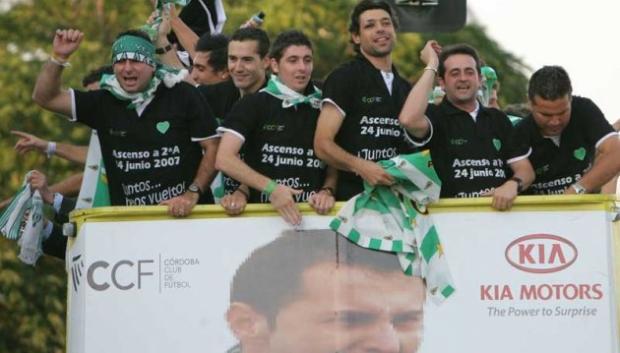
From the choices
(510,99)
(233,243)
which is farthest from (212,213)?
(510,99)

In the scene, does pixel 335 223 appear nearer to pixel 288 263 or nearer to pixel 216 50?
pixel 288 263

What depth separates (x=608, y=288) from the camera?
8.75 meters

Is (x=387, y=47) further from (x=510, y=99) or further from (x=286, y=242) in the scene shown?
(x=510, y=99)

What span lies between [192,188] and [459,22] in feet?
9.69

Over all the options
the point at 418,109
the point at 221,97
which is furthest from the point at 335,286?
the point at 221,97

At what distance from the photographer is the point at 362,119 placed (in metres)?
9.62

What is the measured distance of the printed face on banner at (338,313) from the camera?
8.80m

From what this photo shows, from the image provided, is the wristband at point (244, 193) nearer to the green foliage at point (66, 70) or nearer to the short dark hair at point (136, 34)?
the short dark hair at point (136, 34)

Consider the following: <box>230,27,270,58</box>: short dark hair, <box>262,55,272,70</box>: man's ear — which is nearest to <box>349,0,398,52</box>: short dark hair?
<box>262,55,272,70</box>: man's ear

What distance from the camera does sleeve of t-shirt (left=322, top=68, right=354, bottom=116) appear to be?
9.55m

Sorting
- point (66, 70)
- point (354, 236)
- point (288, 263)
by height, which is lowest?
point (288, 263)

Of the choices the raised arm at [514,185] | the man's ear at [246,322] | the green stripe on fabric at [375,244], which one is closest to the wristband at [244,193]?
the man's ear at [246,322]

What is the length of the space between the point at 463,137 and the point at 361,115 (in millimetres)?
543

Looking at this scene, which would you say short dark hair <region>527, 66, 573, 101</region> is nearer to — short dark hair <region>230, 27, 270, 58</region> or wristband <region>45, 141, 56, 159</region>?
short dark hair <region>230, 27, 270, 58</region>
